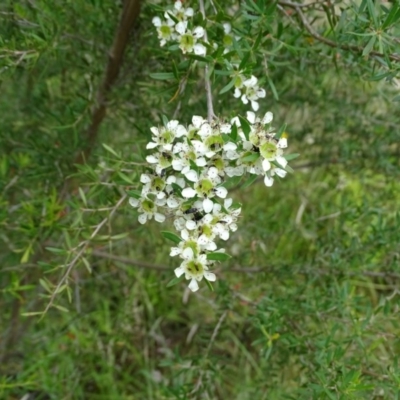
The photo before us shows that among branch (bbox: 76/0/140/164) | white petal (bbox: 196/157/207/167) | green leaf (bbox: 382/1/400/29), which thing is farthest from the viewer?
branch (bbox: 76/0/140/164)

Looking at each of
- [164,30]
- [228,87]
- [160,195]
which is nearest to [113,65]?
[164,30]

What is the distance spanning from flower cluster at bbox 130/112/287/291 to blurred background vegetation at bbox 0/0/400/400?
148mm

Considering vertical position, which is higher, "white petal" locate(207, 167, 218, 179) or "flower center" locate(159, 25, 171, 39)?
"flower center" locate(159, 25, 171, 39)

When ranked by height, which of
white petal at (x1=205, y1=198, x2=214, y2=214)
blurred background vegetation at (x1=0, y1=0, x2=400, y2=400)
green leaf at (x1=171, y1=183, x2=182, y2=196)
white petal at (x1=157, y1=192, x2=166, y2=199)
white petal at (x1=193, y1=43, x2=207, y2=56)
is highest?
white petal at (x1=193, y1=43, x2=207, y2=56)

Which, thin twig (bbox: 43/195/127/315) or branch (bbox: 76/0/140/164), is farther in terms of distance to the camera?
branch (bbox: 76/0/140/164)

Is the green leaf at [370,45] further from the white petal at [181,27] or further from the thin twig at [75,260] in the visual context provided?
the thin twig at [75,260]

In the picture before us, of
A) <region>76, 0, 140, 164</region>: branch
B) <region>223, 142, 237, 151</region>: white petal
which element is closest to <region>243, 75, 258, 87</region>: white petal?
<region>223, 142, 237, 151</region>: white petal

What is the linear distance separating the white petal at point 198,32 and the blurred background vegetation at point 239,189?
6 cm

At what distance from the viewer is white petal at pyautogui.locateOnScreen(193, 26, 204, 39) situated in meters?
0.80

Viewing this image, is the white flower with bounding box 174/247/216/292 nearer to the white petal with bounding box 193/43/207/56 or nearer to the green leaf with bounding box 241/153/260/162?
the green leaf with bounding box 241/153/260/162

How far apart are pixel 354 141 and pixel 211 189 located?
946 millimetres

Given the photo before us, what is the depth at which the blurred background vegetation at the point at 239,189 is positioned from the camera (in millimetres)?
934

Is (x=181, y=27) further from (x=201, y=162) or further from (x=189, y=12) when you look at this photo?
(x=201, y=162)

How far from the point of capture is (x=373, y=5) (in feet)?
2.64
